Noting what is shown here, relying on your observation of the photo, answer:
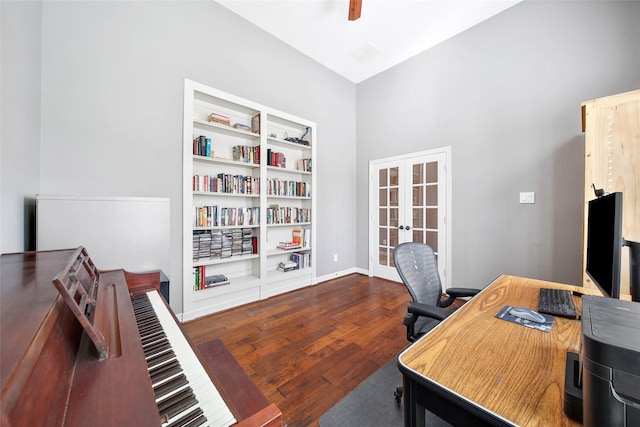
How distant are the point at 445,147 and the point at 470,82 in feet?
2.69

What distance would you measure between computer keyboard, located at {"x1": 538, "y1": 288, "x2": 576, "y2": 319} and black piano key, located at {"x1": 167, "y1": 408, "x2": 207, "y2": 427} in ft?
4.66

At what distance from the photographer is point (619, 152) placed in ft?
5.17

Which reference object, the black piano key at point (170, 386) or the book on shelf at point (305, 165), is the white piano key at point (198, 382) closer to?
the black piano key at point (170, 386)

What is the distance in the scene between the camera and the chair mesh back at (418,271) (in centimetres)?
143

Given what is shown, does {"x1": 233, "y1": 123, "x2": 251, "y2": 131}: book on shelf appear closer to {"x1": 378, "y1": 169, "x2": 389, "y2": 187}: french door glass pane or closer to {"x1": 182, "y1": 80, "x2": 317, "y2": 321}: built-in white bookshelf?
{"x1": 182, "y1": 80, "x2": 317, "y2": 321}: built-in white bookshelf

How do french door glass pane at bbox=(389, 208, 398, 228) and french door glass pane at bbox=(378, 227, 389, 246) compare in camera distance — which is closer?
french door glass pane at bbox=(389, 208, 398, 228)

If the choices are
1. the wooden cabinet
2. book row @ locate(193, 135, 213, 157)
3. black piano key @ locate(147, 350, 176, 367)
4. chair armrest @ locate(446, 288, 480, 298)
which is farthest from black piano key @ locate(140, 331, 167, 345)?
the wooden cabinet

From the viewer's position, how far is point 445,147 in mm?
3113

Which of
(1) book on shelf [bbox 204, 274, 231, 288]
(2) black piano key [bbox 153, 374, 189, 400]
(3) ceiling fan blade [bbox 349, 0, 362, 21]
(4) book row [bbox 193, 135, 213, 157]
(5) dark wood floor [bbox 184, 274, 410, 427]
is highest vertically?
(3) ceiling fan blade [bbox 349, 0, 362, 21]

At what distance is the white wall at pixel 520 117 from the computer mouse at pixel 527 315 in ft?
6.47

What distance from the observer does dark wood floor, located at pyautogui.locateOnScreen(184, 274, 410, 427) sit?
4.85ft

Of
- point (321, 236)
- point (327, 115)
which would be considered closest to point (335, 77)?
point (327, 115)

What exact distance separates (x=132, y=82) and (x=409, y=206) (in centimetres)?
353

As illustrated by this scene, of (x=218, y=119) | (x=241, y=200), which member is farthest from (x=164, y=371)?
(x=218, y=119)
